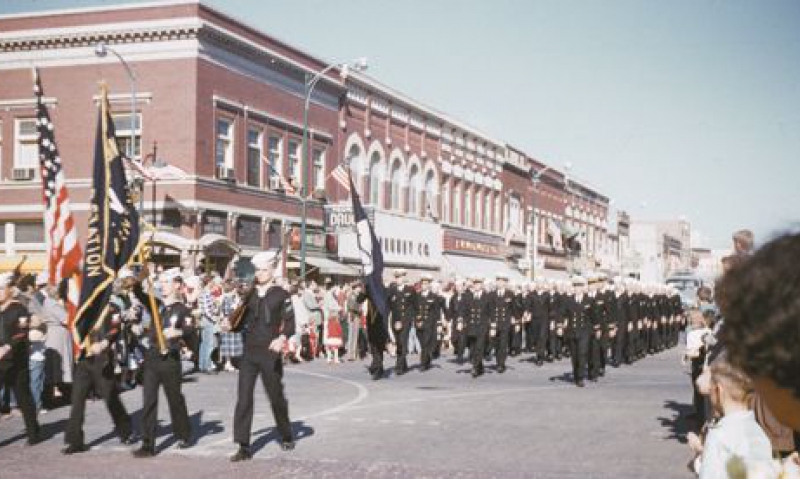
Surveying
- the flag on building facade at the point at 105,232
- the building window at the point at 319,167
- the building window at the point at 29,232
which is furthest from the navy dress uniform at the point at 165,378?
the building window at the point at 319,167

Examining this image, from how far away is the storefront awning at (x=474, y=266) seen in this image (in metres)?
55.4

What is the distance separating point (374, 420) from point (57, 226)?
4599 millimetres

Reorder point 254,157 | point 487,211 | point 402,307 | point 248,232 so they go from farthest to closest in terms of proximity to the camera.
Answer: point 487,211 < point 254,157 < point 248,232 < point 402,307

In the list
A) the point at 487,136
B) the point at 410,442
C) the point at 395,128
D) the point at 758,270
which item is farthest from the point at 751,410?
the point at 487,136

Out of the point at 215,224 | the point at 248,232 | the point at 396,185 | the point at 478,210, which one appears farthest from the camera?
the point at 478,210

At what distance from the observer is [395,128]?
1971 inches

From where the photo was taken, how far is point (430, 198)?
5425 centimetres

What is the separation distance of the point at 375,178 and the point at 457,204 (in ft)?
36.7

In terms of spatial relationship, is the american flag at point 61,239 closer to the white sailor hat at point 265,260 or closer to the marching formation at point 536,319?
the white sailor hat at point 265,260

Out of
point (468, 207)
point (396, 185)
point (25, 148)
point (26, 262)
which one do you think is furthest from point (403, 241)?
point (26, 262)

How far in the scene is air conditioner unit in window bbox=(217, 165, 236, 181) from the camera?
113 ft

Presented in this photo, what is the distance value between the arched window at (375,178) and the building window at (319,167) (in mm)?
5258

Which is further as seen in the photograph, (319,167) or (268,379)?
(319,167)

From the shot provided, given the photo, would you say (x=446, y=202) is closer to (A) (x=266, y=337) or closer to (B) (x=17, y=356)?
(B) (x=17, y=356)
